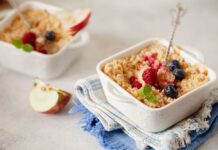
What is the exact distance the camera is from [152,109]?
48.9 inches

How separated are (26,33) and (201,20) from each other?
2.65ft

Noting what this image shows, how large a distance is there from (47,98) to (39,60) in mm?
166

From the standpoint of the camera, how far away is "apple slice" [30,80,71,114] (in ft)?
4.76

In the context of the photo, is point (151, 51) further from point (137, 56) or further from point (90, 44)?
point (90, 44)

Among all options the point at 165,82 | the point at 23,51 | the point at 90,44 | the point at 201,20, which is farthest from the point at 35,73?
the point at 201,20

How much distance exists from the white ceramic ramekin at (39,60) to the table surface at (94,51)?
0.03 metres

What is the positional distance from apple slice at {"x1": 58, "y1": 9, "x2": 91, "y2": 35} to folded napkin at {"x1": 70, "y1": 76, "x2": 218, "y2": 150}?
293mm

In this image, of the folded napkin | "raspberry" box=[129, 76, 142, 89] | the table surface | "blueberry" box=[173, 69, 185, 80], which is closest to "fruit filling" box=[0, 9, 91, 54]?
the table surface

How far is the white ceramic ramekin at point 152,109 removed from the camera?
1.27m

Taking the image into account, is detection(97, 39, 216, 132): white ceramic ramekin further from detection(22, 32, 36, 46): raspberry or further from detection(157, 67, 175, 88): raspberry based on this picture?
detection(22, 32, 36, 46): raspberry

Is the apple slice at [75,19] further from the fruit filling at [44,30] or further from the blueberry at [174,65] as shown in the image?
the blueberry at [174,65]

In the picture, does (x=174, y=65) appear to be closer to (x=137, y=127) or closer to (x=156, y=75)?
(x=156, y=75)

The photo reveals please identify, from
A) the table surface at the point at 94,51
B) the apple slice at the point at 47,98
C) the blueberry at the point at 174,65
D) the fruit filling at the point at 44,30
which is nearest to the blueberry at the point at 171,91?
the blueberry at the point at 174,65

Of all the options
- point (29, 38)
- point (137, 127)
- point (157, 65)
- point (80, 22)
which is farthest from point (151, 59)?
point (29, 38)
